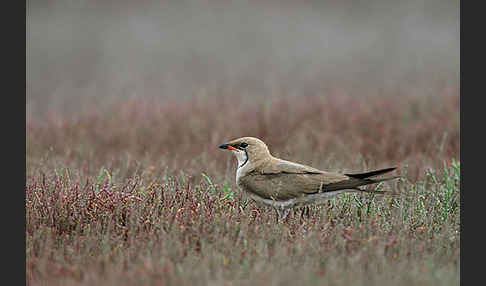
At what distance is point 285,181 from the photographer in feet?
15.4

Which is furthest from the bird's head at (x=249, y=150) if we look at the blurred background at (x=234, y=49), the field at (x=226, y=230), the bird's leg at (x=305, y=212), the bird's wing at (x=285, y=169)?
the blurred background at (x=234, y=49)

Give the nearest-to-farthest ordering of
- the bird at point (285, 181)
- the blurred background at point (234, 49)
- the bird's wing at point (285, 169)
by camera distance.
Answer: the bird at point (285, 181), the bird's wing at point (285, 169), the blurred background at point (234, 49)

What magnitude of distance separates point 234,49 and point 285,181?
11001 millimetres

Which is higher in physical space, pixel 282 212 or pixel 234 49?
pixel 234 49

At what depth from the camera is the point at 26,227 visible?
432 cm

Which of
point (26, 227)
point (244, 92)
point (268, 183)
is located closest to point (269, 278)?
point (268, 183)

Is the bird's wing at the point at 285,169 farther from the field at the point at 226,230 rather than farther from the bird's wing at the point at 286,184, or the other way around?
the field at the point at 226,230

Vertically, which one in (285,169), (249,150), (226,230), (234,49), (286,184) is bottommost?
(226,230)

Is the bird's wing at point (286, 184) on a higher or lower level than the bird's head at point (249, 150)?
lower

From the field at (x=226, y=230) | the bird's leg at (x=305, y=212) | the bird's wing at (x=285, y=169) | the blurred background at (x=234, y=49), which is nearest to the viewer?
the field at (x=226, y=230)

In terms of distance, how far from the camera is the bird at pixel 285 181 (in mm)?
4539

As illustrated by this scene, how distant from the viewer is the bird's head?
497 cm

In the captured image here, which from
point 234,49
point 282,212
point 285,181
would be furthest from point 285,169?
point 234,49

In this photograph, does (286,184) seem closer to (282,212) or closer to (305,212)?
(282,212)
